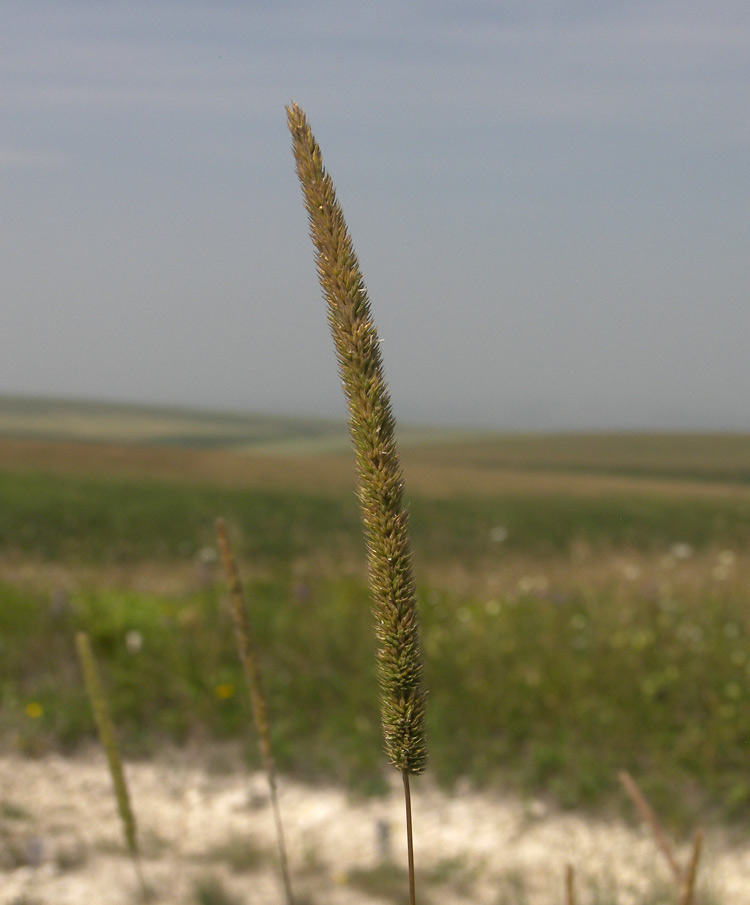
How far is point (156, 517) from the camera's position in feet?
36.7

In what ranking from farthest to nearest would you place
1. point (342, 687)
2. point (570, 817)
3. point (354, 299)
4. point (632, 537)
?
1. point (632, 537)
2. point (342, 687)
3. point (570, 817)
4. point (354, 299)

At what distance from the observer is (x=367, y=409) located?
82 centimetres

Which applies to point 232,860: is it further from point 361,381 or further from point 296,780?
point 361,381

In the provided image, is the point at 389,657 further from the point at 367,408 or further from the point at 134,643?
the point at 134,643

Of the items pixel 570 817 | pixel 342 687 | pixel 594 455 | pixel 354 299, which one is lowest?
pixel 570 817

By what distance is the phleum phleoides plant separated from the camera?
0.82 meters

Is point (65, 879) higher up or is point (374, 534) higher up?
point (374, 534)

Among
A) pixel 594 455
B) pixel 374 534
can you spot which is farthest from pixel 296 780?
pixel 594 455

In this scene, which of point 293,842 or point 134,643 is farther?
point 134,643

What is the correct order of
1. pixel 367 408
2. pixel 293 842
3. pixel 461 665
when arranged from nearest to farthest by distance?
pixel 367 408 < pixel 293 842 < pixel 461 665

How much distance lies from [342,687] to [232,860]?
1.34m

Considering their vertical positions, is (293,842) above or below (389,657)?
below

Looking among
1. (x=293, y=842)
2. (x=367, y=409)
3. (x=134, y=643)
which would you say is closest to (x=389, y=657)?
(x=367, y=409)

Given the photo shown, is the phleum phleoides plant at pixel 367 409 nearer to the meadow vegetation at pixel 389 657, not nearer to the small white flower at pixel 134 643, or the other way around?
the meadow vegetation at pixel 389 657
